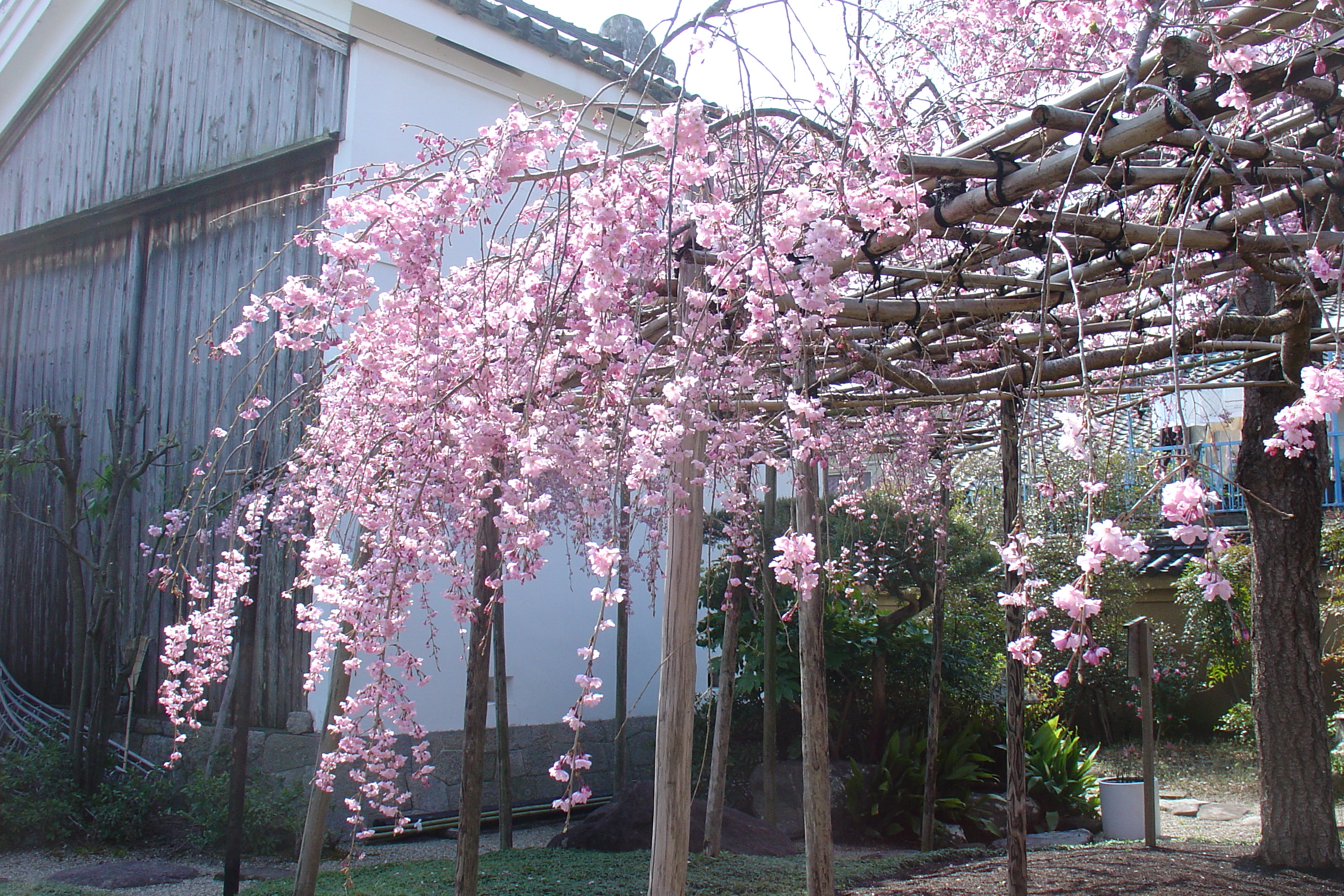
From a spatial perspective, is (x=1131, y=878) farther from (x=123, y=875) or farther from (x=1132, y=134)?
(x=123, y=875)

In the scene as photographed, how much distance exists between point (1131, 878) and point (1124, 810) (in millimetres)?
2028

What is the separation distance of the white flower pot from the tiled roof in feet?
17.4

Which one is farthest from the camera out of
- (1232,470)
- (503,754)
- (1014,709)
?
(1232,470)

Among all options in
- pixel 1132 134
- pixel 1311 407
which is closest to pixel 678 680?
pixel 1311 407

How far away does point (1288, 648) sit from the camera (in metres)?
4.44

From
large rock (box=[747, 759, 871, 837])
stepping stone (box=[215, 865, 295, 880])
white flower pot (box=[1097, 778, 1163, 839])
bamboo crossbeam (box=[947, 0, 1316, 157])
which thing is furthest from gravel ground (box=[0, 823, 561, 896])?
bamboo crossbeam (box=[947, 0, 1316, 157])

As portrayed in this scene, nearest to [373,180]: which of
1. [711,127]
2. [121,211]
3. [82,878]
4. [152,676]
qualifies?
[711,127]

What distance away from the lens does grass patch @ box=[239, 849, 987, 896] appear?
4176 mm

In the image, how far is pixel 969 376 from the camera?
4.04 meters

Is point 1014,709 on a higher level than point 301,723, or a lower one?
higher

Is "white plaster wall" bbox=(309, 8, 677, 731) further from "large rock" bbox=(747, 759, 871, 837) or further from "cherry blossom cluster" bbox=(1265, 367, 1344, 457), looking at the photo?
"cherry blossom cluster" bbox=(1265, 367, 1344, 457)

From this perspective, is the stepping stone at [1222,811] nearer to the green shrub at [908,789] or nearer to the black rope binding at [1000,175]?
the green shrub at [908,789]

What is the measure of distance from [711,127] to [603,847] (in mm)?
4041

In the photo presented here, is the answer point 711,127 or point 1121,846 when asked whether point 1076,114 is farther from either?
point 1121,846
